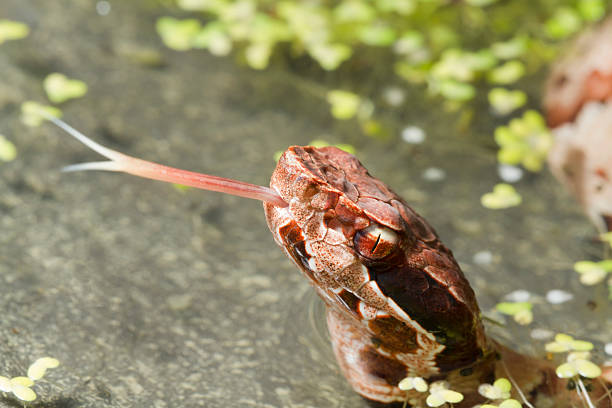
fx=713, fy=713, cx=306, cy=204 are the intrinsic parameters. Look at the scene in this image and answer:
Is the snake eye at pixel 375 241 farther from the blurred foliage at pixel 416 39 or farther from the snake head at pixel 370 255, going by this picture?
the blurred foliage at pixel 416 39

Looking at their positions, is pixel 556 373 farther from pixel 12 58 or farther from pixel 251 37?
pixel 12 58

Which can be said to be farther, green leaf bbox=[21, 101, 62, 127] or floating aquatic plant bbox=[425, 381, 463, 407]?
green leaf bbox=[21, 101, 62, 127]

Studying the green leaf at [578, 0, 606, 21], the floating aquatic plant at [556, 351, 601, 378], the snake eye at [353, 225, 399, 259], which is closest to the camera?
the snake eye at [353, 225, 399, 259]

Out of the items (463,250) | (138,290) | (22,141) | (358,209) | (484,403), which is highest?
(22,141)

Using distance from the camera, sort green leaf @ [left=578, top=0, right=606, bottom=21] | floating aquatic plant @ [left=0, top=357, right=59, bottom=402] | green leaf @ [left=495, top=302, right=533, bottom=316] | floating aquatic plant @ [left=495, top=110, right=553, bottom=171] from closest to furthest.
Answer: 1. floating aquatic plant @ [left=0, top=357, right=59, bottom=402]
2. green leaf @ [left=495, top=302, right=533, bottom=316]
3. floating aquatic plant @ [left=495, top=110, right=553, bottom=171]
4. green leaf @ [left=578, top=0, right=606, bottom=21]

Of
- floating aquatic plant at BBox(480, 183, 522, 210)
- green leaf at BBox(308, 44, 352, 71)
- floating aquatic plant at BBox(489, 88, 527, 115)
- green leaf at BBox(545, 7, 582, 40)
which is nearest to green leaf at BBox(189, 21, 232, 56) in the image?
green leaf at BBox(308, 44, 352, 71)

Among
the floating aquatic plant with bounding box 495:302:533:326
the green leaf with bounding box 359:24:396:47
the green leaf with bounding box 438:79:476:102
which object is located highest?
the green leaf with bounding box 359:24:396:47

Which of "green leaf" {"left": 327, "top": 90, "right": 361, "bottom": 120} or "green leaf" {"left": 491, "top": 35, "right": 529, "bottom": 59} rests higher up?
"green leaf" {"left": 491, "top": 35, "right": 529, "bottom": 59}

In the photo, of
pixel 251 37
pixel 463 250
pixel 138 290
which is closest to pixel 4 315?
pixel 138 290

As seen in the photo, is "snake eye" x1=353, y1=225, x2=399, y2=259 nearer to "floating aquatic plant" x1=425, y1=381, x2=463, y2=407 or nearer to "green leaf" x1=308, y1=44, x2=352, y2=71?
"floating aquatic plant" x1=425, y1=381, x2=463, y2=407
